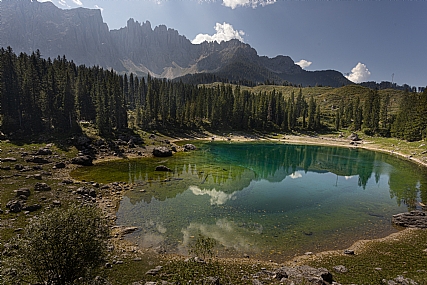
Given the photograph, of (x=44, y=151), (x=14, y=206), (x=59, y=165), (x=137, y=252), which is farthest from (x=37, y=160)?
(x=137, y=252)

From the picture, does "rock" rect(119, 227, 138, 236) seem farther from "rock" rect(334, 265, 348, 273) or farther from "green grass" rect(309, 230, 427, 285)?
"rock" rect(334, 265, 348, 273)

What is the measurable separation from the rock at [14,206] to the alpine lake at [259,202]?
12.3m

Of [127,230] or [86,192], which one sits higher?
[86,192]

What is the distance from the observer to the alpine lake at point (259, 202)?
27156 millimetres

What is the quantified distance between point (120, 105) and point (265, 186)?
7897 centimetres

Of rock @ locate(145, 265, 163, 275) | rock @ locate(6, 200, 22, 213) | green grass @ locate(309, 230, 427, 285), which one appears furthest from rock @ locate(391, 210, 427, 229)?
rock @ locate(6, 200, 22, 213)

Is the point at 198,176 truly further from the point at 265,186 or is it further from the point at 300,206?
the point at 300,206

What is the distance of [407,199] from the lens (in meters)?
43.4

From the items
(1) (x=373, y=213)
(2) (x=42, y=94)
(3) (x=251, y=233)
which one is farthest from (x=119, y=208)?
(2) (x=42, y=94)

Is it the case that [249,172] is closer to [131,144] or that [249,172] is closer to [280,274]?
[280,274]

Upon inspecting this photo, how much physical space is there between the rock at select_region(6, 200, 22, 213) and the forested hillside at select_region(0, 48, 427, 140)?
55.2m

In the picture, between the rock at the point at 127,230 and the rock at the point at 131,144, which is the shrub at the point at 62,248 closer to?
the rock at the point at 127,230

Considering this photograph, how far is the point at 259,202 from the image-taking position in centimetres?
4041

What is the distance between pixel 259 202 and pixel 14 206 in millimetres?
36176
